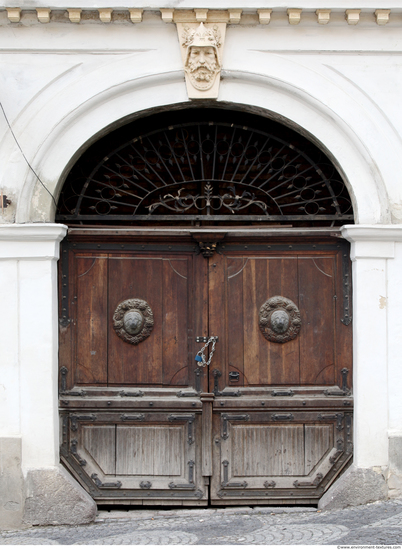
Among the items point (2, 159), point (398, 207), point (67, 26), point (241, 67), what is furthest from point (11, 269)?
point (398, 207)

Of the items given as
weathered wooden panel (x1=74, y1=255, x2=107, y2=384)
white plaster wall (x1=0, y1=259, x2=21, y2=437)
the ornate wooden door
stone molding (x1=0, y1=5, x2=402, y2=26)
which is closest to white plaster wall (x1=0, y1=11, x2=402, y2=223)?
stone molding (x1=0, y1=5, x2=402, y2=26)

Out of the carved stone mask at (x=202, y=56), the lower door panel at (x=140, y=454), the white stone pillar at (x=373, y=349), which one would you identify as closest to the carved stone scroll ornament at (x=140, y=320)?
the lower door panel at (x=140, y=454)

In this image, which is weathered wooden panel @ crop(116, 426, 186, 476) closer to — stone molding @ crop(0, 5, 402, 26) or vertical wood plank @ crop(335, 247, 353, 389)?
vertical wood plank @ crop(335, 247, 353, 389)

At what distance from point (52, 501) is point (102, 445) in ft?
2.01

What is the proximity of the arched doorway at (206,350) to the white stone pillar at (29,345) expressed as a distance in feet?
0.96

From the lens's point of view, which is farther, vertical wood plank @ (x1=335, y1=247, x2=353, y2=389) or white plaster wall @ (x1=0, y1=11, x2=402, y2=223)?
vertical wood plank @ (x1=335, y1=247, x2=353, y2=389)

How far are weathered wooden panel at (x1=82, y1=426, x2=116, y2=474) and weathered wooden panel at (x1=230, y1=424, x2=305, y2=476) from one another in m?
1.07

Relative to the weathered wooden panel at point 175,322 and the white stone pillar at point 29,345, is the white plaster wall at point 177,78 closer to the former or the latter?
the white stone pillar at point 29,345

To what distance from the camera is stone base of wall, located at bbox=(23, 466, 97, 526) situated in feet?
14.7

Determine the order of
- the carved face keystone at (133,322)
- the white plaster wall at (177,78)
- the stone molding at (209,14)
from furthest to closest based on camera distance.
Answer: the carved face keystone at (133,322) < the white plaster wall at (177,78) < the stone molding at (209,14)

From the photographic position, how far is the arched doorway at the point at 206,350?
484 centimetres

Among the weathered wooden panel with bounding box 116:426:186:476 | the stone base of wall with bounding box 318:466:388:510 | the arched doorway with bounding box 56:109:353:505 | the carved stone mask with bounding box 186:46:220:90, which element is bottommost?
the stone base of wall with bounding box 318:466:388:510

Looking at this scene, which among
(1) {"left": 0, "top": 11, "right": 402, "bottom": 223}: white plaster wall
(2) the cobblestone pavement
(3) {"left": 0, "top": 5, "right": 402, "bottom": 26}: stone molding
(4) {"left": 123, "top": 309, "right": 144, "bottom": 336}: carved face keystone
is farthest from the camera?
(4) {"left": 123, "top": 309, "right": 144, "bottom": 336}: carved face keystone

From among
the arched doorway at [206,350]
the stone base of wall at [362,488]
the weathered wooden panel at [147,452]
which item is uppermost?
the arched doorway at [206,350]
